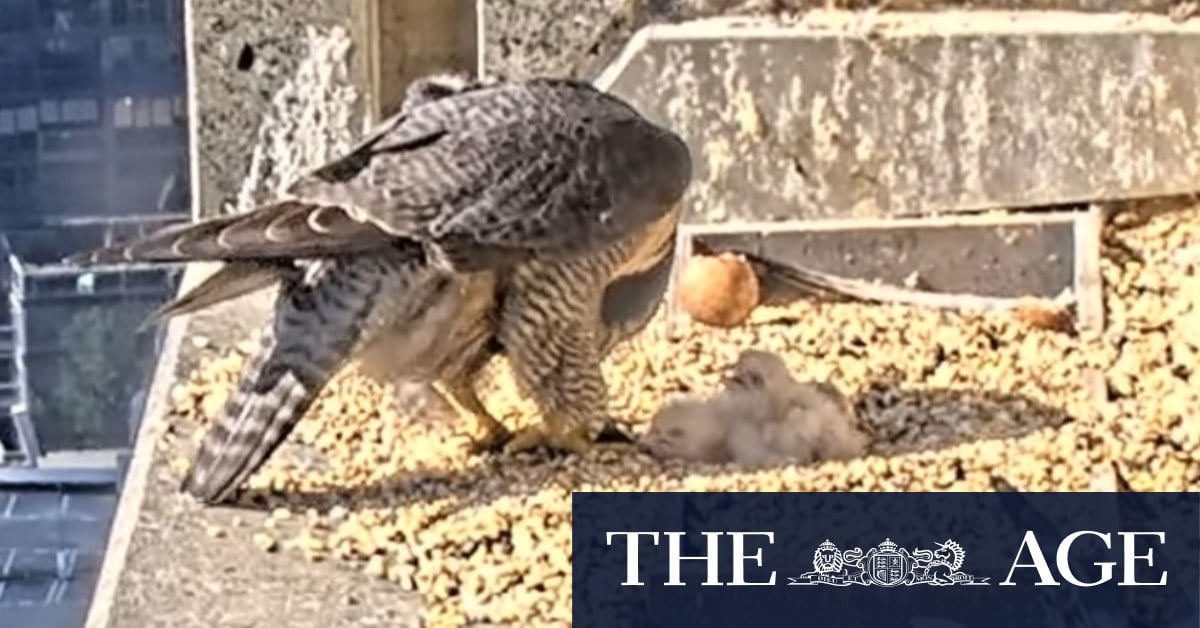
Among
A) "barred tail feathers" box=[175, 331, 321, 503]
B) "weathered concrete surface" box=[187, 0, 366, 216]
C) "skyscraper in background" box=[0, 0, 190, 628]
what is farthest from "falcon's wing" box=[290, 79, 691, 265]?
"skyscraper in background" box=[0, 0, 190, 628]

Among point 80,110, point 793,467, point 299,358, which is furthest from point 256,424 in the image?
point 80,110

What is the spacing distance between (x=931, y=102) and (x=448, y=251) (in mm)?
1088

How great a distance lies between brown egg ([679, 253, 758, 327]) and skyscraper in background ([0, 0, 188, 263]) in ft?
3.53

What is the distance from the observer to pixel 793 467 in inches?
101

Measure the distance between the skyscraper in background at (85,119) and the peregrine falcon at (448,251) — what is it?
4.66 feet

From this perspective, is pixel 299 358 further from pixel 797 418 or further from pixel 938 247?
pixel 938 247

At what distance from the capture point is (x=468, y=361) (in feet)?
8.45

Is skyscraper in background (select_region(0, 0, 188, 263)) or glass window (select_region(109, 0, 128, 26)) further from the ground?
glass window (select_region(109, 0, 128, 26))

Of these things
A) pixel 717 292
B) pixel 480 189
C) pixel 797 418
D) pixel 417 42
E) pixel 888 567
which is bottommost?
pixel 888 567

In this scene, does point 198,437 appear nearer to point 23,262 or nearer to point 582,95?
point 582,95

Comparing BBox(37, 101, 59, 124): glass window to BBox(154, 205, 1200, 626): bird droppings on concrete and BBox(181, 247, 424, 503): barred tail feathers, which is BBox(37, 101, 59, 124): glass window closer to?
BBox(154, 205, 1200, 626): bird droppings on concrete

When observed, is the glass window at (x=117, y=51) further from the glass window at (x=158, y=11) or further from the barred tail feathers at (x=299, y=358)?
the barred tail feathers at (x=299, y=358)

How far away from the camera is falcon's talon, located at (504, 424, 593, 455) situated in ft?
8.59

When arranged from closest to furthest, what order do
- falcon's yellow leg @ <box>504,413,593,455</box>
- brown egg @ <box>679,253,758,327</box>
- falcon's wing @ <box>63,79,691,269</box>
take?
1. falcon's wing @ <box>63,79,691,269</box>
2. falcon's yellow leg @ <box>504,413,593,455</box>
3. brown egg @ <box>679,253,758,327</box>
